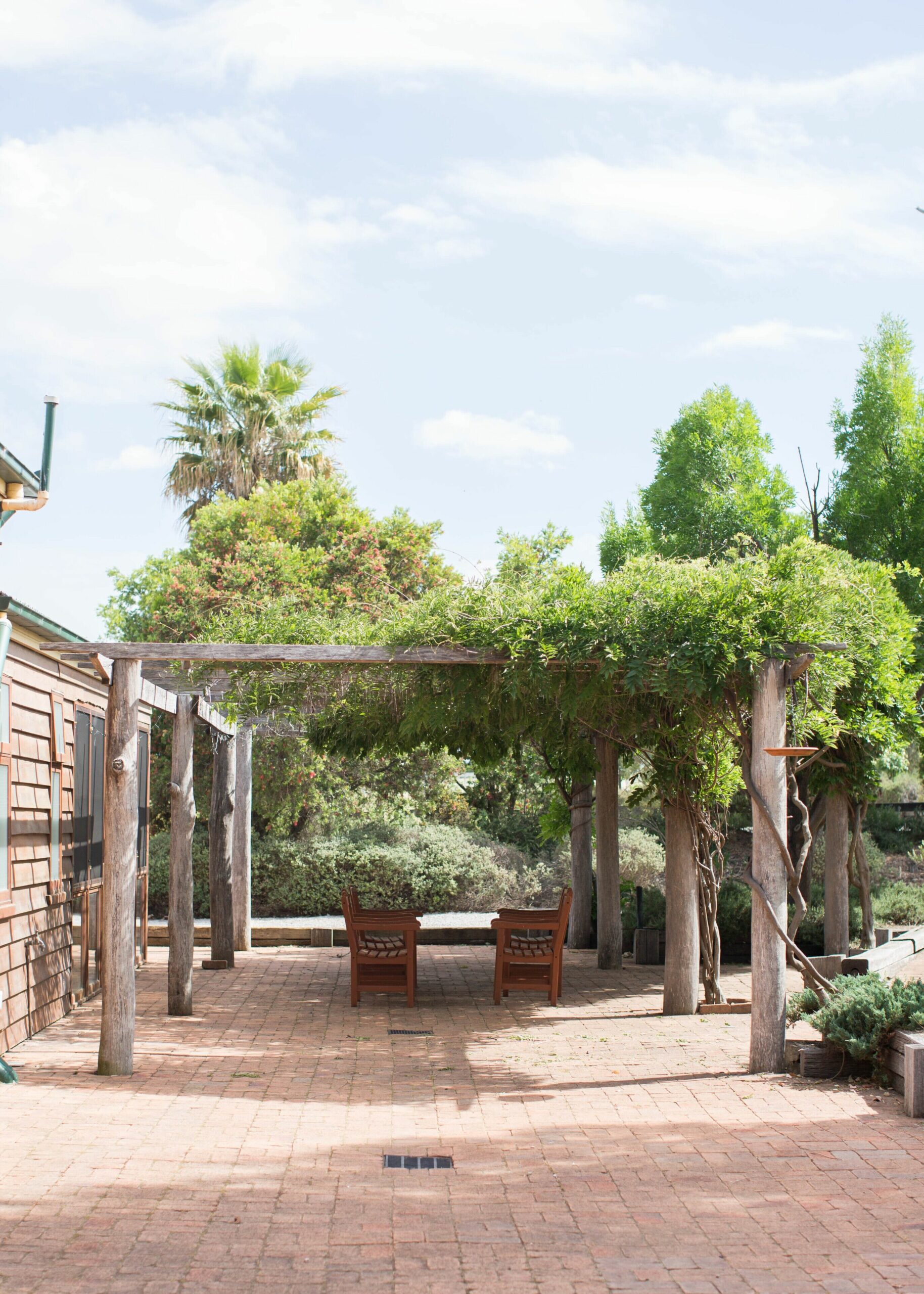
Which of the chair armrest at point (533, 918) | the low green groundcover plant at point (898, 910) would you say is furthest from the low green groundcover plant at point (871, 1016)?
the low green groundcover plant at point (898, 910)

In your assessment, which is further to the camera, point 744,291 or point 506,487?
point 506,487

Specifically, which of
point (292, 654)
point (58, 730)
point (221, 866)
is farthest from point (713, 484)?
point (292, 654)

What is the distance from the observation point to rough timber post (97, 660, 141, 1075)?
686 centimetres

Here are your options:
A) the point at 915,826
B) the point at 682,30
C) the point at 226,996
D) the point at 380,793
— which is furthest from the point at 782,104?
the point at 915,826

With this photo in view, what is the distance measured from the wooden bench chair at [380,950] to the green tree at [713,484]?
12347 mm

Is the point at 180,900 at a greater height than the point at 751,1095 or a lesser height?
greater

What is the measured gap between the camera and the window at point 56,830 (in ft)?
28.6

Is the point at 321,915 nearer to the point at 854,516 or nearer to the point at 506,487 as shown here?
the point at 854,516

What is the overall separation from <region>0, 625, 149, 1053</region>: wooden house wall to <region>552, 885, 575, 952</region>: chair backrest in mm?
4156

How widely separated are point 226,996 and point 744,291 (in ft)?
41.5

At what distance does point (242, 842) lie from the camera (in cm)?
1439

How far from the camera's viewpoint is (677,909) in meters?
9.17

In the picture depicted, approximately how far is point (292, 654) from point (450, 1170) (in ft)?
10.9

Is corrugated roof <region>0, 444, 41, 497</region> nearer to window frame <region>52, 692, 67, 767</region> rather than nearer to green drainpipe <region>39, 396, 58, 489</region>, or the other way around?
green drainpipe <region>39, 396, 58, 489</region>
